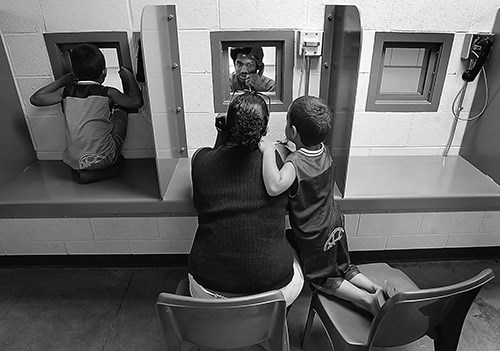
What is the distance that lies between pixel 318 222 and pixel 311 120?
38 centimetres

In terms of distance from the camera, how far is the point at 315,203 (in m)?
1.38

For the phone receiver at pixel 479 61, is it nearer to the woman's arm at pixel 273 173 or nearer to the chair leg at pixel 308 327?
the woman's arm at pixel 273 173

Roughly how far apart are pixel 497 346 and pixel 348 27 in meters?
1.53

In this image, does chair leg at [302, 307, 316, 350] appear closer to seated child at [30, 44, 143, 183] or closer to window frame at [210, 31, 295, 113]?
window frame at [210, 31, 295, 113]

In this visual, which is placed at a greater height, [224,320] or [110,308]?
[224,320]

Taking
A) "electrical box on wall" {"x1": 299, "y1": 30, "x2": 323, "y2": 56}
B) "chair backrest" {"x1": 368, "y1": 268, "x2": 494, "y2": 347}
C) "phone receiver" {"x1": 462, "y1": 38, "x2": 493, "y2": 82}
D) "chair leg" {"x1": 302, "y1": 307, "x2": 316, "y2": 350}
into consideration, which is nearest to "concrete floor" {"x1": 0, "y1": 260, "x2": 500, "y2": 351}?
"chair leg" {"x1": 302, "y1": 307, "x2": 316, "y2": 350}

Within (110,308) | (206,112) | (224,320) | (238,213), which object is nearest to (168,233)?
(110,308)

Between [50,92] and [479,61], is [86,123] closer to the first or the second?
[50,92]

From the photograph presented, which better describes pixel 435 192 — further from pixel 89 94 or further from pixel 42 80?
pixel 42 80

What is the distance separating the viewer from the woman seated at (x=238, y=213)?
3.98 ft

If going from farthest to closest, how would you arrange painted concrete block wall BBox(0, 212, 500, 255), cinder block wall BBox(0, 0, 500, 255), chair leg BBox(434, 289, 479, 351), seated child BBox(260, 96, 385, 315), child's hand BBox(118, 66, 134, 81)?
painted concrete block wall BBox(0, 212, 500, 255) → child's hand BBox(118, 66, 134, 81) → cinder block wall BBox(0, 0, 500, 255) → seated child BBox(260, 96, 385, 315) → chair leg BBox(434, 289, 479, 351)

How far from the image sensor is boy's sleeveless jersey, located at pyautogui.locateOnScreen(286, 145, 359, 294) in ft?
4.40

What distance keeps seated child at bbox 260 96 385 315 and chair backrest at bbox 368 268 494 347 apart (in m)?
0.14

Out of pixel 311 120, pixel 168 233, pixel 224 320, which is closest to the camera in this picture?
pixel 224 320
